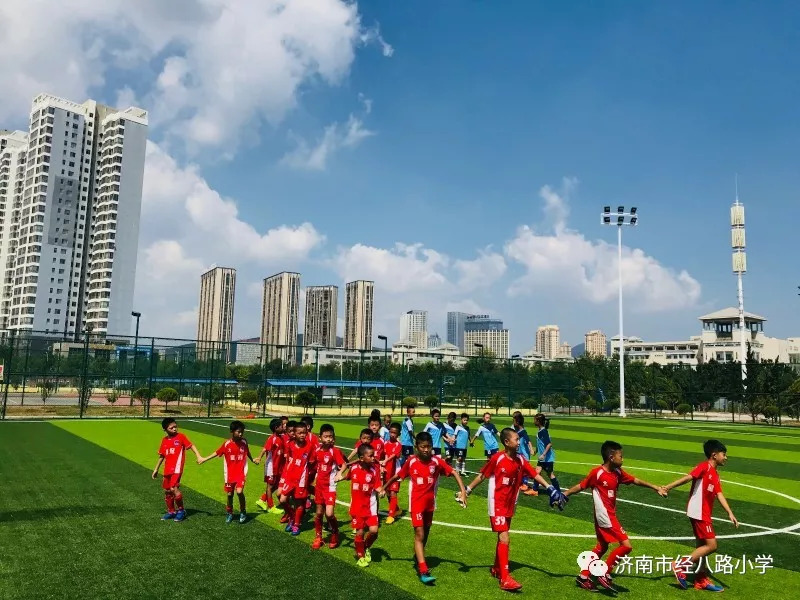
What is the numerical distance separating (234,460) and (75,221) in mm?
132717

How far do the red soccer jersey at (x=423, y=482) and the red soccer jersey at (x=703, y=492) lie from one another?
3395 millimetres

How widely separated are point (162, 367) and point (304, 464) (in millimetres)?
36598

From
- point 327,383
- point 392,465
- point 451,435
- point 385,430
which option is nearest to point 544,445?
point 451,435

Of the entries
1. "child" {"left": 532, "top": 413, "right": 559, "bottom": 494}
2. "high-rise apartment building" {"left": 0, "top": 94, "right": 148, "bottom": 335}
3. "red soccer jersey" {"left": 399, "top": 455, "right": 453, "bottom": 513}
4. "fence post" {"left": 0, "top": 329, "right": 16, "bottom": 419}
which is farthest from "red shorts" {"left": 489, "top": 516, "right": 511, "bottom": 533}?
"high-rise apartment building" {"left": 0, "top": 94, "right": 148, "bottom": 335}

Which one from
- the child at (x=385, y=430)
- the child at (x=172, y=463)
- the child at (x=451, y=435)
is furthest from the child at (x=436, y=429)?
the child at (x=172, y=463)

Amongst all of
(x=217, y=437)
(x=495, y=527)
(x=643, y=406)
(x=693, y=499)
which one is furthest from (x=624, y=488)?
(x=643, y=406)

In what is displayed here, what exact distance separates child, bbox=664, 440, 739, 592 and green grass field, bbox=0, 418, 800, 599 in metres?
0.33

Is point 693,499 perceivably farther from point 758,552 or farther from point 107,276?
point 107,276

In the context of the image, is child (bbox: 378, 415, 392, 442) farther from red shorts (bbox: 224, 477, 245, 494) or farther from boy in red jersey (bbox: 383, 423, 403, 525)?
red shorts (bbox: 224, 477, 245, 494)

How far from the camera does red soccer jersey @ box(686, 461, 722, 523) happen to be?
820cm

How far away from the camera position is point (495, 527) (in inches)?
325

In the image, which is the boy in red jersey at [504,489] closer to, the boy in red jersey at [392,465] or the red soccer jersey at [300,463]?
the boy in red jersey at [392,465]

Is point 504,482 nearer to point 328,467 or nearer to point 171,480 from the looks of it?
point 328,467

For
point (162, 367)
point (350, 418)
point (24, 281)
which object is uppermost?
point (24, 281)
